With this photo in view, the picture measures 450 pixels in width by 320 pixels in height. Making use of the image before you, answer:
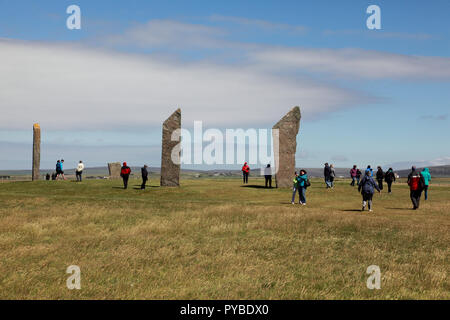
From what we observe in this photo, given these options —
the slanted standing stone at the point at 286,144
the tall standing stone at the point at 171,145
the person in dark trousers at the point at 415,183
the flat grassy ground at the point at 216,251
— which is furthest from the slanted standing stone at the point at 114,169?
the person in dark trousers at the point at 415,183

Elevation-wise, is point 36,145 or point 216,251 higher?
point 36,145

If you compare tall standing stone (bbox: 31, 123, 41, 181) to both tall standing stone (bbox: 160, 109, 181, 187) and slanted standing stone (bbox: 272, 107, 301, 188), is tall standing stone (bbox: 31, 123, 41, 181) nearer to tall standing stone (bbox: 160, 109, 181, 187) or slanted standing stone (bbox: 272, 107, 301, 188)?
tall standing stone (bbox: 160, 109, 181, 187)

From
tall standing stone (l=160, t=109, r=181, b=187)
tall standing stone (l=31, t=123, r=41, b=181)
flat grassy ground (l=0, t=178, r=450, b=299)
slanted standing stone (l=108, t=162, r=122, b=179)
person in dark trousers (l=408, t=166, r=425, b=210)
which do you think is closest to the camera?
flat grassy ground (l=0, t=178, r=450, b=299)

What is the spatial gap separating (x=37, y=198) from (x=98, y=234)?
13.4 m

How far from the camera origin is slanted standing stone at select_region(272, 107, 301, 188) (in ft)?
122

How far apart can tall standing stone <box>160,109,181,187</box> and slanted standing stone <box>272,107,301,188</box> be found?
7.64 m

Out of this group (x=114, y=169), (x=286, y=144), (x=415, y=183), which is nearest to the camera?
(x=415, y=183)

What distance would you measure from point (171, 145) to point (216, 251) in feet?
70.6

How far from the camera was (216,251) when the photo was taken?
1495cm

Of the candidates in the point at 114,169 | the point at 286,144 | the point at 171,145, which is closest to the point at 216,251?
the point at 171,145

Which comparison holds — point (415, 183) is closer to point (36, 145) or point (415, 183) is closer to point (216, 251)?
point (216, 251)

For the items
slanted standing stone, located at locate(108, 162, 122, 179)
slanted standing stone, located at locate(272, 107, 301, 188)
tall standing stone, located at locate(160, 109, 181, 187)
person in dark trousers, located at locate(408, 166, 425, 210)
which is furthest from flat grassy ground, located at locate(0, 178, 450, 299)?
slanted standing stone, located at locate(108, 162, 122, 179)

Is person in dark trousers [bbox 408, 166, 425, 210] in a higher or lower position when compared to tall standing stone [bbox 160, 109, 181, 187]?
lower
